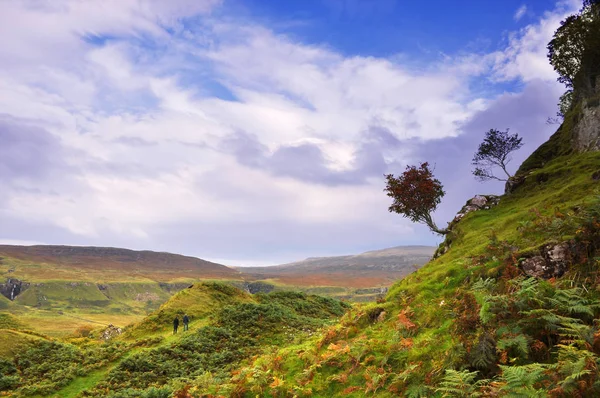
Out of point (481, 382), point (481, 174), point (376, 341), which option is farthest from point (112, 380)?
point (481, 174)

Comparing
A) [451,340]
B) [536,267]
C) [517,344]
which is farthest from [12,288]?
[517,344]

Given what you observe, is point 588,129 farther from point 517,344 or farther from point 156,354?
point 156,354

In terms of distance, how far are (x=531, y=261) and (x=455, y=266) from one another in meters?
4.82

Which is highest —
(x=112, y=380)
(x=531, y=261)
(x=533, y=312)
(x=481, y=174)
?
(x=481, y=174)

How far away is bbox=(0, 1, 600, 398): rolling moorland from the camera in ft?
27.3

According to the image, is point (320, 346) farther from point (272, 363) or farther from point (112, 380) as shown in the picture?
point (112, 380)

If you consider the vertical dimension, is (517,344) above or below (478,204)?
below

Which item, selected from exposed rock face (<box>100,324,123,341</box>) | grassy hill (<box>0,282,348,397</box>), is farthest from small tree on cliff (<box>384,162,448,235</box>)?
exposed rock face (<box>100,324,123,341</box>)

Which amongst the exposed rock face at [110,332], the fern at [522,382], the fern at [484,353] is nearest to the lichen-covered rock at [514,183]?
the fern at [484,353]

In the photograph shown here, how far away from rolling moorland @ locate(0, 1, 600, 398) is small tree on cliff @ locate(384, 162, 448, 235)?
2806mm

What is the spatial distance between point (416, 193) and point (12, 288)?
20529cm

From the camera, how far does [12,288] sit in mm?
169250

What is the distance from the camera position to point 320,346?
17.1 meters

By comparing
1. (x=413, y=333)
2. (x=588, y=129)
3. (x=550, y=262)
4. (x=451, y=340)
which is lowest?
(x=413, y=333)
